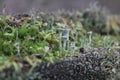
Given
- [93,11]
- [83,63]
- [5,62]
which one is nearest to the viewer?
[5,62]

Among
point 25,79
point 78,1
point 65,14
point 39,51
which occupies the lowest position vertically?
point 25,79

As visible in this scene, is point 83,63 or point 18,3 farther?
point 18,3

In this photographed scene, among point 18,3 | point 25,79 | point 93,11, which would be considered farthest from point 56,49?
point 18,3

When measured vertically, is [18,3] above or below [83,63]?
above

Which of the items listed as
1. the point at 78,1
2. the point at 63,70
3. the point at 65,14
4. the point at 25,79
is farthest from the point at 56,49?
the point at 78,1

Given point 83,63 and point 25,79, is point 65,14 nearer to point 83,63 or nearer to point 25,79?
point 83,63

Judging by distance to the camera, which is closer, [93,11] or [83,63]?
[83,63]

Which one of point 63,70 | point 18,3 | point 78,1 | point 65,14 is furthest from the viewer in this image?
point 78,1

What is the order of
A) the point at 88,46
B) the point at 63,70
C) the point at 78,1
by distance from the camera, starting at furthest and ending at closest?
the point at 78,1 → the point at 88,46 → the point at 63,70

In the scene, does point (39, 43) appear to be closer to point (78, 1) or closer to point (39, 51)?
point (39, 51)
